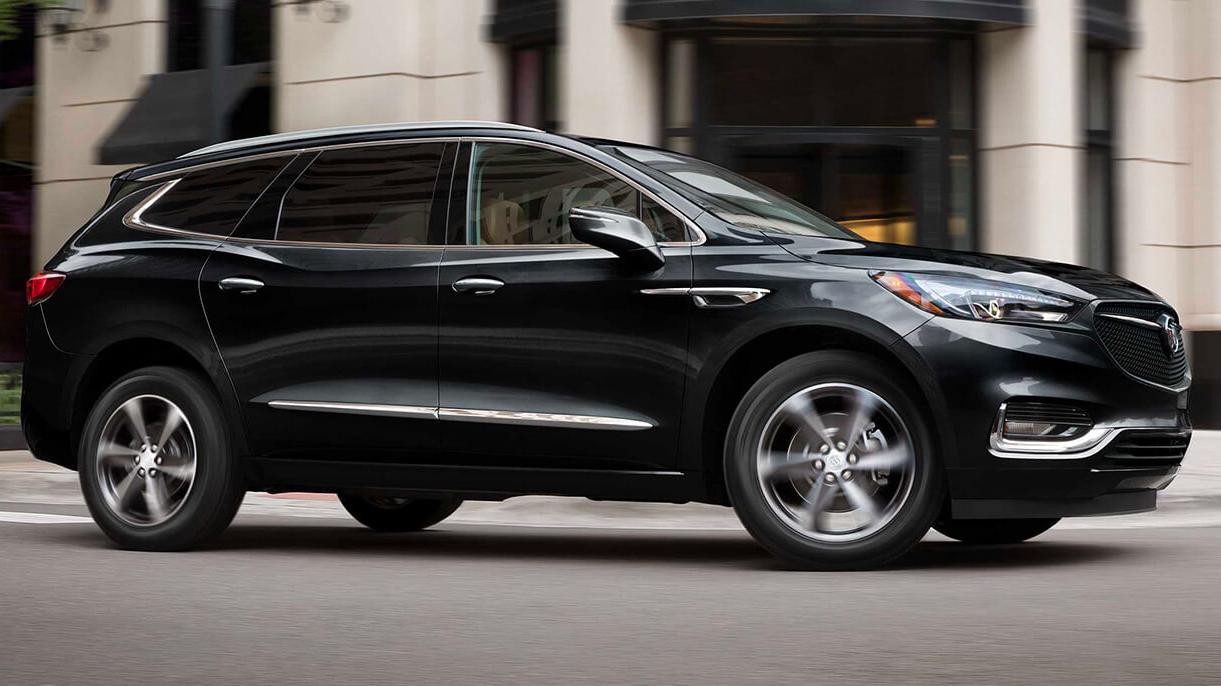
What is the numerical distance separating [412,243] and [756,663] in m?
3.03

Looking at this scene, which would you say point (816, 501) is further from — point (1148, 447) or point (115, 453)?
point (115, 453)

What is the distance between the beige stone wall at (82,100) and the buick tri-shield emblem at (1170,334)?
49.4 feet

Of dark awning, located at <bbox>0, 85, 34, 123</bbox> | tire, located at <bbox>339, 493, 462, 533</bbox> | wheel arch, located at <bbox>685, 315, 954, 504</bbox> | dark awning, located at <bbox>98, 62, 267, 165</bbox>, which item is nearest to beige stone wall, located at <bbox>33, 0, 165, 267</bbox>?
dark awning, located at <bbox>0, 85, 34, 123</bbox>

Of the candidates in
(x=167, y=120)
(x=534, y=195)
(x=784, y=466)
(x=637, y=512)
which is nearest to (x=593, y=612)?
(x=784, y=466)

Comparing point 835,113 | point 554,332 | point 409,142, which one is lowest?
point 554,332

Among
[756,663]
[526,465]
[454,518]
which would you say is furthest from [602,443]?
[454,518]

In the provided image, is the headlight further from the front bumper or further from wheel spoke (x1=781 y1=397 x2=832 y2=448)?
Answer: wheel spoke (x1=781 y1=397 x2=832 y2=448)

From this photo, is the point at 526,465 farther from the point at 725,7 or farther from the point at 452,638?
the point at 725,7

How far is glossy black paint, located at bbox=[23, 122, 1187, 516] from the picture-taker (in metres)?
6.52

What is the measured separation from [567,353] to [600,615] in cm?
142

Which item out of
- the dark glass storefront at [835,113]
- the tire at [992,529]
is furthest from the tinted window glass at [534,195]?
the dark glass storefront at [835,113]

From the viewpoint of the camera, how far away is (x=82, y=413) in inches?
319

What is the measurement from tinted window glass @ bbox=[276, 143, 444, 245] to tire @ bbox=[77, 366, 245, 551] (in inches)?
32.1

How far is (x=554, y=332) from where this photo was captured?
22.9ft
